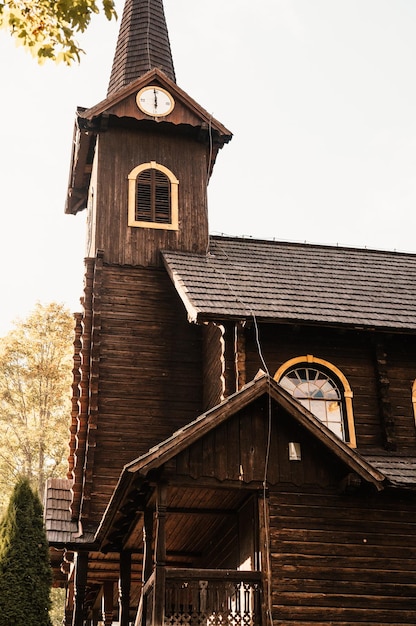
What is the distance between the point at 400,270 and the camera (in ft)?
68.4

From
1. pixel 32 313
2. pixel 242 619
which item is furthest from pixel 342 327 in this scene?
pixel 32 313

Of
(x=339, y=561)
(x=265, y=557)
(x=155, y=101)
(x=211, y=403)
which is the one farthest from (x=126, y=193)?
(x=339, y=561)

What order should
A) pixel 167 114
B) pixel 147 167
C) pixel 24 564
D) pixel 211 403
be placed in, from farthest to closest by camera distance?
1. pixel 167 114
2. pixel 147 167
3. pixel 211 403
4. pixel 24 564

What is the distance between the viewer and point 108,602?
20.1m

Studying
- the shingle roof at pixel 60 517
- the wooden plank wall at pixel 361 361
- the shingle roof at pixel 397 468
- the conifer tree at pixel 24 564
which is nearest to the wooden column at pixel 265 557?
the shingle roof at pixel 397 468

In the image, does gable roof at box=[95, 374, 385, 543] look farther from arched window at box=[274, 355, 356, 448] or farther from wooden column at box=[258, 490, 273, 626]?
arched window at box=[274, 355, 356, 448]

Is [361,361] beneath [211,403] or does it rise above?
above

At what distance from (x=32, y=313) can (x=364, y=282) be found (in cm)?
1613

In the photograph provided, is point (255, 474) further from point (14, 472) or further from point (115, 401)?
point (14, 472)

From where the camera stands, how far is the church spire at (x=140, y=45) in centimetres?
2405

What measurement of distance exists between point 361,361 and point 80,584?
7.27 metres

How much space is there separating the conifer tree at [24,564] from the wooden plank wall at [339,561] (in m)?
4.06

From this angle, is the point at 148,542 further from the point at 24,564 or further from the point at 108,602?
the point at 108,602

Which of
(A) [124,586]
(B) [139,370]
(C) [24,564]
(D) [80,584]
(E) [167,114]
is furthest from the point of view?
(E) [167,114]
